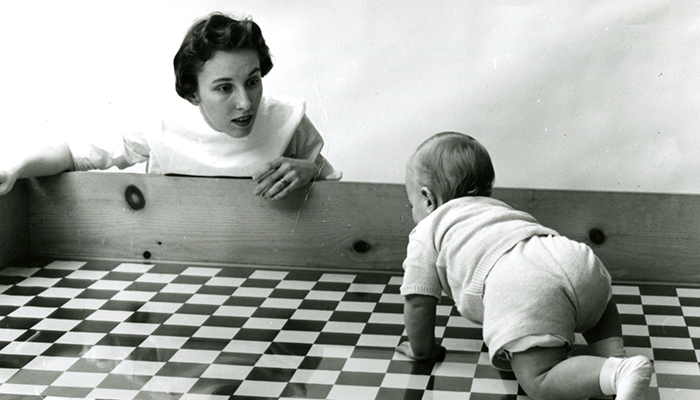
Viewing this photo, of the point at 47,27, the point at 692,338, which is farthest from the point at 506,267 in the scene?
the point at 47,27

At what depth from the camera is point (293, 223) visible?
1.37 m

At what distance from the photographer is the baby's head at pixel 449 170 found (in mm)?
1043

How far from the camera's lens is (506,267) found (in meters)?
0.95

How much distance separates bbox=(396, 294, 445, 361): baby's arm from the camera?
3.25 feet

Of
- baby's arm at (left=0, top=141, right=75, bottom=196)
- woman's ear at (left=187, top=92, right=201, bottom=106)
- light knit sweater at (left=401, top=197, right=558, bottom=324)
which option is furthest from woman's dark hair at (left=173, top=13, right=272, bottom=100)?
light knit sweater at (left=401, top=197, right=558, bottom=324)

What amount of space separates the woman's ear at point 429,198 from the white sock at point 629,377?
318mm

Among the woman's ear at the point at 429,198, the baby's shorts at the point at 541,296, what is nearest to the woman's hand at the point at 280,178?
the woman's ear at the point at 429,198

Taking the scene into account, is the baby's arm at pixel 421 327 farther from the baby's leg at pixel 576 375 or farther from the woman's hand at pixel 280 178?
the woman's hand at pixel 280 178

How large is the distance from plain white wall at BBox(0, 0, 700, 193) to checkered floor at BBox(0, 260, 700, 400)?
0.55 m

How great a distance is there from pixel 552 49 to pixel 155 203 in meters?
0.94

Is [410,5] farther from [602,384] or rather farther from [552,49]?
[602,384]

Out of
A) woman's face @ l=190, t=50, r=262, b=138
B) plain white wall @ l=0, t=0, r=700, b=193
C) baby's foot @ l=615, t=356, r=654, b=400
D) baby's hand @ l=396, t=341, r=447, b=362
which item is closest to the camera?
baby's foot @ l=615, t=356, r=654, b=400

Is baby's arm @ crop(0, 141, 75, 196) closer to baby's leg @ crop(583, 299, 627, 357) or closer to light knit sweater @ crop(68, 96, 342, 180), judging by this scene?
light knit sweater @ crop(68, 96, 342, 180)

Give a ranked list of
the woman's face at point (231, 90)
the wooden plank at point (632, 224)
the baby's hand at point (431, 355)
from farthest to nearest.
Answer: the woman's face at point (231, 90) → the wooden plank at point (632, 224) → the baby's hand at point (431, 355)
